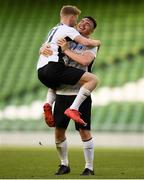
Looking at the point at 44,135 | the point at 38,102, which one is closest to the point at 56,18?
the point at 38,102

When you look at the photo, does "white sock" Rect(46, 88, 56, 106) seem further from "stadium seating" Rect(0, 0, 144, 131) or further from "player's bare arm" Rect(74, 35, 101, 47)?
"stadium seating" Rect(0, 0, 144, 131)

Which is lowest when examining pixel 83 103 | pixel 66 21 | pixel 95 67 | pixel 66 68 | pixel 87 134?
pixel 87 134

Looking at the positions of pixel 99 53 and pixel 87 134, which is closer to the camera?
pixel 87 134

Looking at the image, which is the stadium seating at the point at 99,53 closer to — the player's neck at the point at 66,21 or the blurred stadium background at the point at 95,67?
the blurred stadium background at the point at 95,67

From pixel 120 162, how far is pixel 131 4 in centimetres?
1169

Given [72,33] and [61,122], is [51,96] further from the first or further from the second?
[72,33]

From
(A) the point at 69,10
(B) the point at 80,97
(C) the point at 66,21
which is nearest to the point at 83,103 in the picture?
(B) the point at 80,97

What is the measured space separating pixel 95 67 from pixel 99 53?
770 millimetres

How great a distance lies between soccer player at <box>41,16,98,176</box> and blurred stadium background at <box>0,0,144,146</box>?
8051mm

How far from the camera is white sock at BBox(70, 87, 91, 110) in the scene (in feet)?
22.8

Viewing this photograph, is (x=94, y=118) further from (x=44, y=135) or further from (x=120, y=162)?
(x=120, y=162)

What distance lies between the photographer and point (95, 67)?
61.1ft

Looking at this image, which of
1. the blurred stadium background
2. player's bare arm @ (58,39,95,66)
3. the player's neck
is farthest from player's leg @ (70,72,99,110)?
the blurred stadium background

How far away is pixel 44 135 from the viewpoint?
623 inches
